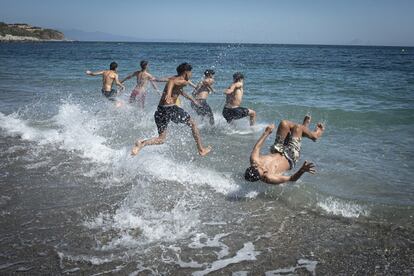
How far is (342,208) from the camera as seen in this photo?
5301mm

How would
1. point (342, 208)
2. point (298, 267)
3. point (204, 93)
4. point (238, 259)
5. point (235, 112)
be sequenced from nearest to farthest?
1. point (298, 267)
2. point (238, 259)
3. point (342, 208)
4. point (235, 112)
5. point (204, 93)

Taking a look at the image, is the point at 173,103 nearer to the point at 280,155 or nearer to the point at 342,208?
the point at 280,155

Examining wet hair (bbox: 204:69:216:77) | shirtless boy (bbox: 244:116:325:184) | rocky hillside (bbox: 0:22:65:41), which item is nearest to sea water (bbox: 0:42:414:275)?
shirtless boy (bbox: 244:116:325:184)

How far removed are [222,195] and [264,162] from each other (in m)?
0.83

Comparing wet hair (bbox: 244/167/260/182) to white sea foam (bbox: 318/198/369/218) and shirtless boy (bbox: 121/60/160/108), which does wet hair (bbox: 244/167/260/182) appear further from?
shirtless boy (bbox: 121/60/160/108)

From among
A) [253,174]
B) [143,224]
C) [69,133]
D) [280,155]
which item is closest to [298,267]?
[253,174]

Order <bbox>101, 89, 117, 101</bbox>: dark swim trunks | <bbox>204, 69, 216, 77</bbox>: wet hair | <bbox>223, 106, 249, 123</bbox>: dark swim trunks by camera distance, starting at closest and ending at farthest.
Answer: <bbox>223, 106, 249, 123</bbox>: dark swim trunks
<bbox>204, 69, 216, 77</bbox>: wet hair
<bbox>101, 89, 117, 101</bbox>: dark swim trunks

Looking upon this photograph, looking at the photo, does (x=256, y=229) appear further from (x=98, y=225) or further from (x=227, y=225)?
(x=98, y=225)

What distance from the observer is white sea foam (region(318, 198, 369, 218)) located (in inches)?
203

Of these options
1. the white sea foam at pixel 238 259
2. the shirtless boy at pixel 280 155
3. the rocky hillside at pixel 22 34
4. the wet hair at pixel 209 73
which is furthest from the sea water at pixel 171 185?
the rocky hillside at pixel 22 34

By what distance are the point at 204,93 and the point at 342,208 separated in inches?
224

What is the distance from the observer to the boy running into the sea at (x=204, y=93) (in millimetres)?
Result: 9906

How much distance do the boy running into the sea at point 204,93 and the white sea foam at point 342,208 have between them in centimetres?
501

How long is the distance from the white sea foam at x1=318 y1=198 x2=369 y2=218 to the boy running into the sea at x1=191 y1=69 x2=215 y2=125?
5010 millimetres
